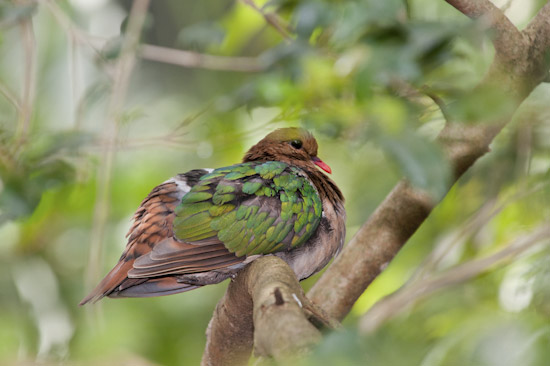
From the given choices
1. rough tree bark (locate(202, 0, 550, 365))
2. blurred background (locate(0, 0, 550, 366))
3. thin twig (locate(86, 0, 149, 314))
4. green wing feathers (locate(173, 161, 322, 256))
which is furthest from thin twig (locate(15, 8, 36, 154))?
rough tree bark (locate(202, 0, 550, 365))

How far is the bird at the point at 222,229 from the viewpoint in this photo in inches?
96.9

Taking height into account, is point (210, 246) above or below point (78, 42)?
below

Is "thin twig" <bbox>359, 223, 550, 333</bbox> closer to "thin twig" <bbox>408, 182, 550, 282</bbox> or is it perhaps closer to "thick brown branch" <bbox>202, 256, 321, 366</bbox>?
"thin twig" <bbox>408, 182, 550, 282</bbox>

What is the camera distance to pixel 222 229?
2561 mm

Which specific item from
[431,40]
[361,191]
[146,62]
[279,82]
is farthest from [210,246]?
[146,62]

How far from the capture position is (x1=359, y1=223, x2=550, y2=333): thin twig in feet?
9.54

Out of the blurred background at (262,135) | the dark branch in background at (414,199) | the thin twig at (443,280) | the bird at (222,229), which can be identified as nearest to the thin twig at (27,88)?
the blurred background at (262,135)

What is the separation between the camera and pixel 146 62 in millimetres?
6688

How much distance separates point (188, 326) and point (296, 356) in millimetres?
3486

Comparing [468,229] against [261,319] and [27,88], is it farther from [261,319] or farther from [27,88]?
[261,319]

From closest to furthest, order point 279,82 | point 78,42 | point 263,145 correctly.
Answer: point 279,82
point 263,145
point 78,42

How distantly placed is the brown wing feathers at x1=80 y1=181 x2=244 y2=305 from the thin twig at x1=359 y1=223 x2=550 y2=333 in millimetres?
704

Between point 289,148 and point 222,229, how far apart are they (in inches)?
29.1

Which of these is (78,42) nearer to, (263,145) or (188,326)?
(263,145)
